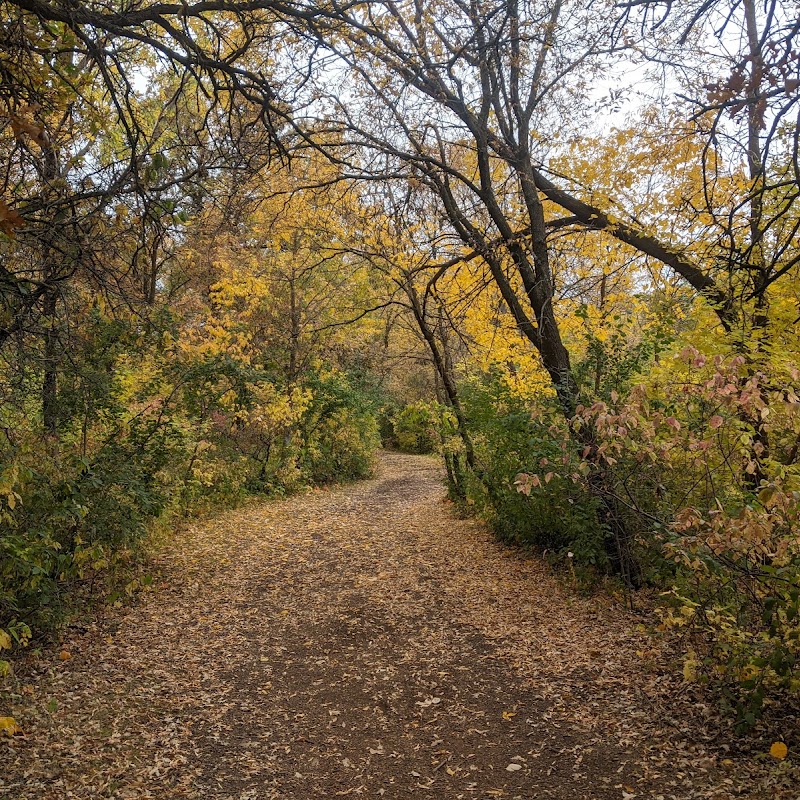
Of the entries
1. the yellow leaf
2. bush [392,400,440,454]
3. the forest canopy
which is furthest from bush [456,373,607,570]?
bush [392,400,440,454]

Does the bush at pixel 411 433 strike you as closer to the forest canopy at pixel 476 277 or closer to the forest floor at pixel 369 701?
the forest canopy at pixel 476 277

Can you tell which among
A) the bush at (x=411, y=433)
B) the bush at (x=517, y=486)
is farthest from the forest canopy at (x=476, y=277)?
the bush at (x=411, y=433)

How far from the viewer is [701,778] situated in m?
3.37

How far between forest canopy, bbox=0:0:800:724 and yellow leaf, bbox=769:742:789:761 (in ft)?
0.80

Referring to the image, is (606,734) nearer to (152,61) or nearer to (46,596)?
(46,596)

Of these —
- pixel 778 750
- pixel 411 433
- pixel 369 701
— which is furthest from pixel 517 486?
pixel 411 433

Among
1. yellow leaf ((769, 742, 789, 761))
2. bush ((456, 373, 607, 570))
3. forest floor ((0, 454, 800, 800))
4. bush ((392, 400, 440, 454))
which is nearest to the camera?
yellow leaf ((769, 742, 789, 761))

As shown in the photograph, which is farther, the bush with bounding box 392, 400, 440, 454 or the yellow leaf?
the bush with bounding box 392, 400, 440, 454

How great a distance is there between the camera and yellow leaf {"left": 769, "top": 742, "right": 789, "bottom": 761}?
328 centimetres

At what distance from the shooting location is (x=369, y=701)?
15.4ft

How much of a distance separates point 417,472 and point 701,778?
1697 cm

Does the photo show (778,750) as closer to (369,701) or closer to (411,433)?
(369,701)

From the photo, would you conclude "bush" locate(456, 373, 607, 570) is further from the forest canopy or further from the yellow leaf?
the yellow leaf

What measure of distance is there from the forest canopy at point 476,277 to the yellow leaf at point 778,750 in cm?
25
